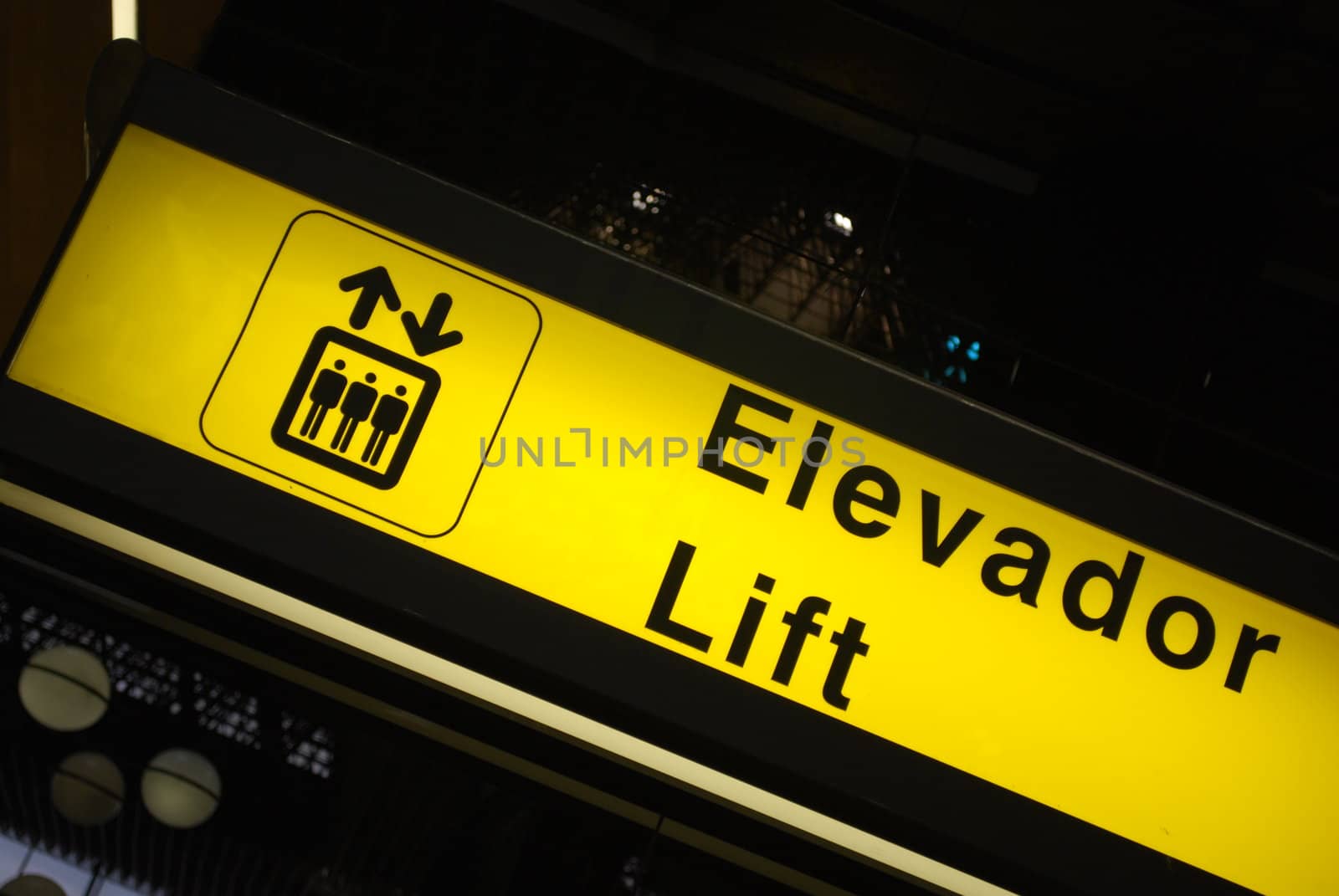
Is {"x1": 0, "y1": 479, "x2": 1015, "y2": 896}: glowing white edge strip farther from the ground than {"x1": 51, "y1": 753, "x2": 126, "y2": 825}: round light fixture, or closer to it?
farther from the ground

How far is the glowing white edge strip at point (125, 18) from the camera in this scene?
2160mm

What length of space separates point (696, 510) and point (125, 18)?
1.76 meters

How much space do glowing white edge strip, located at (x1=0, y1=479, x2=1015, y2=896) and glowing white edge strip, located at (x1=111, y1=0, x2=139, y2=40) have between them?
3.89 ft

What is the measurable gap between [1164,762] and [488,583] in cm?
104

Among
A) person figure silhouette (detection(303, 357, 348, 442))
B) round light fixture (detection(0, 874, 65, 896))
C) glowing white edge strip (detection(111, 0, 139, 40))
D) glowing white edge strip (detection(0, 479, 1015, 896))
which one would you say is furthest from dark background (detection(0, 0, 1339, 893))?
person figure silhouette (detection(303, 357, 348, 442))

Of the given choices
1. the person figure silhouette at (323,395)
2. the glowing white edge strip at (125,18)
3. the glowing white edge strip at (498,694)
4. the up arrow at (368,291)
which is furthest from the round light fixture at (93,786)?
the glowing white edge strip at (125,18)

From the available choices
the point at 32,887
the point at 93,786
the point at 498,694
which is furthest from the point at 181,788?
the point at 498,694

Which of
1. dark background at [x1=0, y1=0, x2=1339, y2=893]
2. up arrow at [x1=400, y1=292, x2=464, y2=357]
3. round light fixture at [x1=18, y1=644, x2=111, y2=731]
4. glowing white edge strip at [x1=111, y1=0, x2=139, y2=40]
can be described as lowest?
round light fixture at [x1=18, y1=644, x2=111, y2=731]

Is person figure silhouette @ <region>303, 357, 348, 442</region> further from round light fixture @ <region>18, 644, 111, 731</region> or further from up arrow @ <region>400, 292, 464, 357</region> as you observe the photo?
round light fixture @ <region>18, 644, 111, 731</region>

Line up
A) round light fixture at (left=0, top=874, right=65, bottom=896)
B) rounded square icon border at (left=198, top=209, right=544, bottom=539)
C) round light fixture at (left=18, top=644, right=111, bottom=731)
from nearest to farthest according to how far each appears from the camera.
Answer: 1. rounded square icon border at (left=198, top=209, right=544, bottom=539)
2. round light fixture at (left=18, top=644, right=111, bottom=731)
3. round light fixture at (left=0, top=874, right=65, bottom=896)

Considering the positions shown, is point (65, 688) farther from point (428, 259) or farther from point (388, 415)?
point (428, 259)

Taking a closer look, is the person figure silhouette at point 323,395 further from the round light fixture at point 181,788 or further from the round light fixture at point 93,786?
the round light fixture at point 93,786

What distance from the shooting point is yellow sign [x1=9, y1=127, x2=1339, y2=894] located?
4.72ft

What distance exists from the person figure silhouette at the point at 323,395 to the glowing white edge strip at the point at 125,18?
123 centimetres
